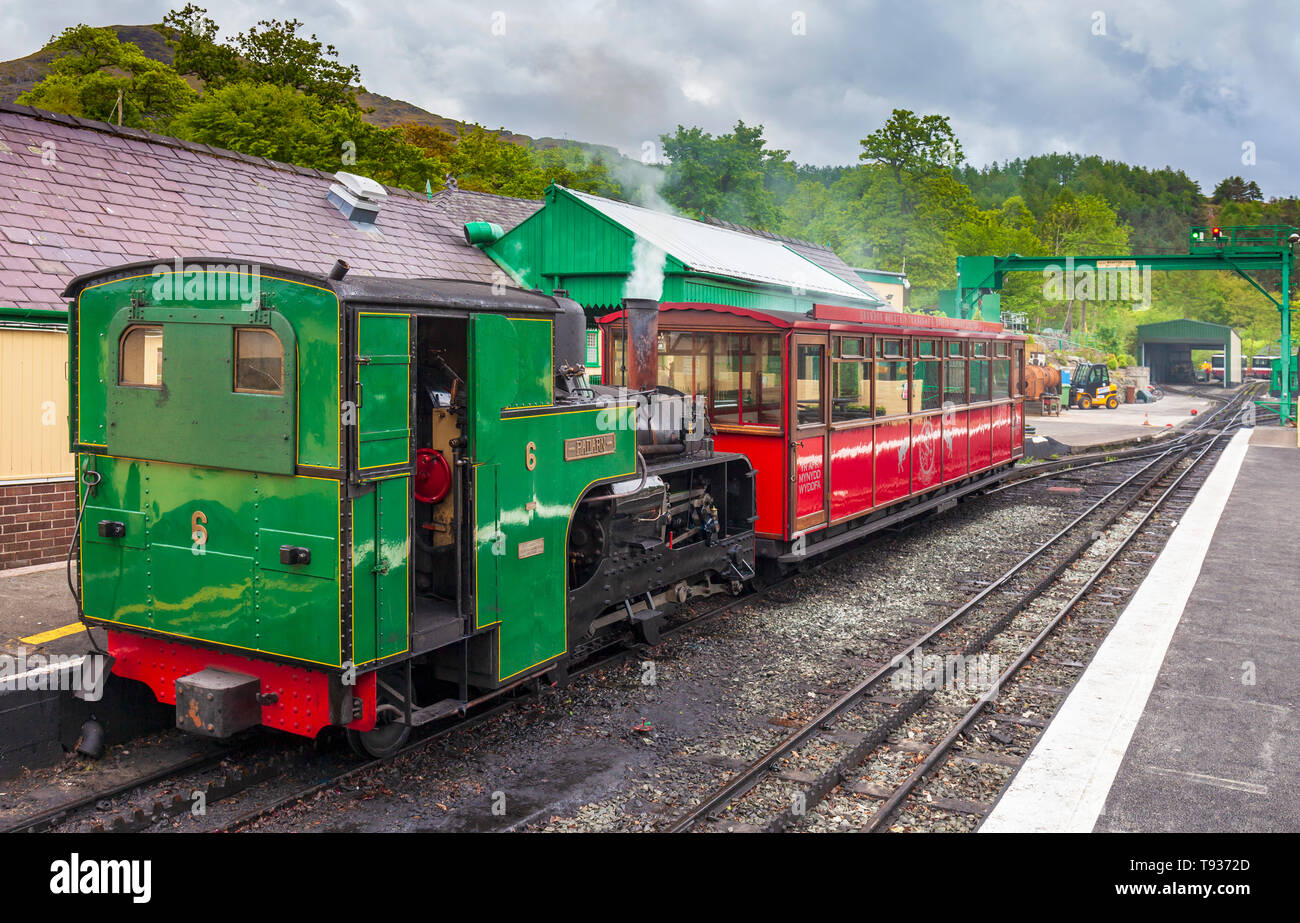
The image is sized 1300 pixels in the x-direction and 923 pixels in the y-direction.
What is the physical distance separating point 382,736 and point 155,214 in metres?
8.74

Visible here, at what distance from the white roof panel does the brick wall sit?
10.6 m

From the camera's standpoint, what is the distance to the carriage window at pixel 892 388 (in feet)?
38.5

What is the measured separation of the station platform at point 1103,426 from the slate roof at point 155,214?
606 inches

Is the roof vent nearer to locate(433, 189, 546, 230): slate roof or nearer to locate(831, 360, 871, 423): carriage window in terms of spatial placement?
locate(433, 189, 546, 230): slate roof

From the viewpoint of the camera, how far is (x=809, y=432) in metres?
10.2

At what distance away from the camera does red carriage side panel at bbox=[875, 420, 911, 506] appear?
11914mm

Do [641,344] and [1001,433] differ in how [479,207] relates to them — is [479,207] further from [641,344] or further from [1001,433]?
[641,344]

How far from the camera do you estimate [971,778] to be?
239 inches

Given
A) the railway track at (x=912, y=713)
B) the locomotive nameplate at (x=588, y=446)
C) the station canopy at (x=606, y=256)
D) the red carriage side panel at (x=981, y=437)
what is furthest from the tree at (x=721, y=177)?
the locomotive nameplate at (x=588, y=446)

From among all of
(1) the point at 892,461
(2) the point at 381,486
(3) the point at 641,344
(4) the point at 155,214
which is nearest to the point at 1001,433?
(1) the point at 892,461

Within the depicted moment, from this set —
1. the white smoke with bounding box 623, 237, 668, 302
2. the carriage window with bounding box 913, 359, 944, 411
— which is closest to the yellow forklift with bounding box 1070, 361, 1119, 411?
the white smoke with bounding box 623, 237, 668, 302

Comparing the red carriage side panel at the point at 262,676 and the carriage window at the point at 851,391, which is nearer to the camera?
the red carriage side panel at the point at 262,676

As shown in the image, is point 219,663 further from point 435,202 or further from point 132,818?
point 435,202

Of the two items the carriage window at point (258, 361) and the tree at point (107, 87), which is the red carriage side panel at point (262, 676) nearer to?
the carriage window at point (258, 361)
